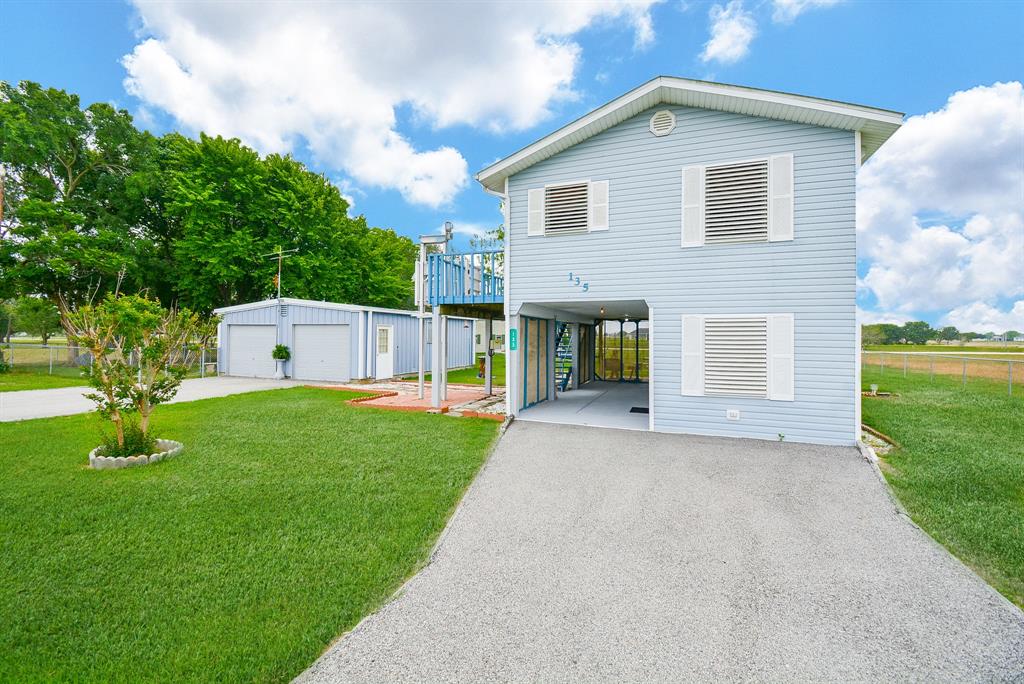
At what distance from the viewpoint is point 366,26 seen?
10984 mm

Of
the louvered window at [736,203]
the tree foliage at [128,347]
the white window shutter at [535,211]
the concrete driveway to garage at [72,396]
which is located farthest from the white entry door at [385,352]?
the louvered window at [736,203]

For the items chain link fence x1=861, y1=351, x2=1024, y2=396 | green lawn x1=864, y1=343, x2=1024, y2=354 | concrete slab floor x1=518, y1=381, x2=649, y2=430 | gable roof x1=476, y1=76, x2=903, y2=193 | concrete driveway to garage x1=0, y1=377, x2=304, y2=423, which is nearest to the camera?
gable roof x1=476, y1=76, x2=903, y2=193

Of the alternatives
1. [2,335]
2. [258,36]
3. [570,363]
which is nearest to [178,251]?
[258,36]

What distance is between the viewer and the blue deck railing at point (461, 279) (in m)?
10.0

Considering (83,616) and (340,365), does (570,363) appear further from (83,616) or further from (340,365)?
(83,616)

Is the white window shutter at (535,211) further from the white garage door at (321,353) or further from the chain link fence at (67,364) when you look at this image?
A: the chain link fence at (67,364)

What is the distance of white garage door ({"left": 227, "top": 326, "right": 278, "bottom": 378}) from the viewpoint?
17.3 meters

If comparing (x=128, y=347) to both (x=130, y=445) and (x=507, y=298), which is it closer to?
(x=130, y=445)

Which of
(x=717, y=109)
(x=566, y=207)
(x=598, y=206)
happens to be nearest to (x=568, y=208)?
(x=566, y=207)

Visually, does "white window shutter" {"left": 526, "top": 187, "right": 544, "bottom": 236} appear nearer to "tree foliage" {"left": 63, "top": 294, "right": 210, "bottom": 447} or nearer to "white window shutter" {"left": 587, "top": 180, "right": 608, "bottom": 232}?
"white window shutter" {"left": 587, "top": 180, "right": 608, "bottom": 232}

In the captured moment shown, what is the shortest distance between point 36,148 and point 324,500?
26554mm

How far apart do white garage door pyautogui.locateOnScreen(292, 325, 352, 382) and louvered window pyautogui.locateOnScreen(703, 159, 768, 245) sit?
12.6 metres

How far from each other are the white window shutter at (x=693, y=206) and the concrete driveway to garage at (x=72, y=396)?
33.7 feet

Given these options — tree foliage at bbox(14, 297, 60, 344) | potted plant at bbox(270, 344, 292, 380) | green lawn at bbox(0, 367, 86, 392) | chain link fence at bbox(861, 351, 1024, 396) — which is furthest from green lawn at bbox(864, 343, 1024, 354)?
tree foliage at bbox(14, 297, 60, 344)
